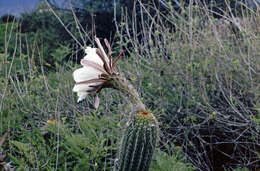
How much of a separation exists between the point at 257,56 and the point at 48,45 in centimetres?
443

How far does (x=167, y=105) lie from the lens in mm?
2547

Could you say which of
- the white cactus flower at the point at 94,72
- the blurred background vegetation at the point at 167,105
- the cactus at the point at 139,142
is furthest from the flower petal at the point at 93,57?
the blurred background vegetation at the point at 167,105

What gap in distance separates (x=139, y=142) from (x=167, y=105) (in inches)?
51.3

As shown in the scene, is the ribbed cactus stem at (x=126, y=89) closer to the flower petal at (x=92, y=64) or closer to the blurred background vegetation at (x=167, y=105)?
the flower petal at (x=92, y=64)

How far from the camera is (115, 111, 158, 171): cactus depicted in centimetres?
127

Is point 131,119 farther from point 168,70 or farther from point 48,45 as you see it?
point 48,45

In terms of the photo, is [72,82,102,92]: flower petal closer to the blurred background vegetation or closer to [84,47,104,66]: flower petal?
[84,47,104,66]: flower petal

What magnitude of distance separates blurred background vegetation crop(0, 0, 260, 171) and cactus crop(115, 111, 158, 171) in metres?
0.30

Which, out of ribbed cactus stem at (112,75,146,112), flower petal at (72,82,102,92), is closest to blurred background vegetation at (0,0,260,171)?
ribbed cactus stem at (112,75,146,112)

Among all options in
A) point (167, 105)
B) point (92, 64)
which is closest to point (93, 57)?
point (92, 64)

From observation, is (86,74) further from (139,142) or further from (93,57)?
(139,142)

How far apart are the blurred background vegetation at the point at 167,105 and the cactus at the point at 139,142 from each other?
30 cm

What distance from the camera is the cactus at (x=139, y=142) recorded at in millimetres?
1266

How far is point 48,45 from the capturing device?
6027mm
